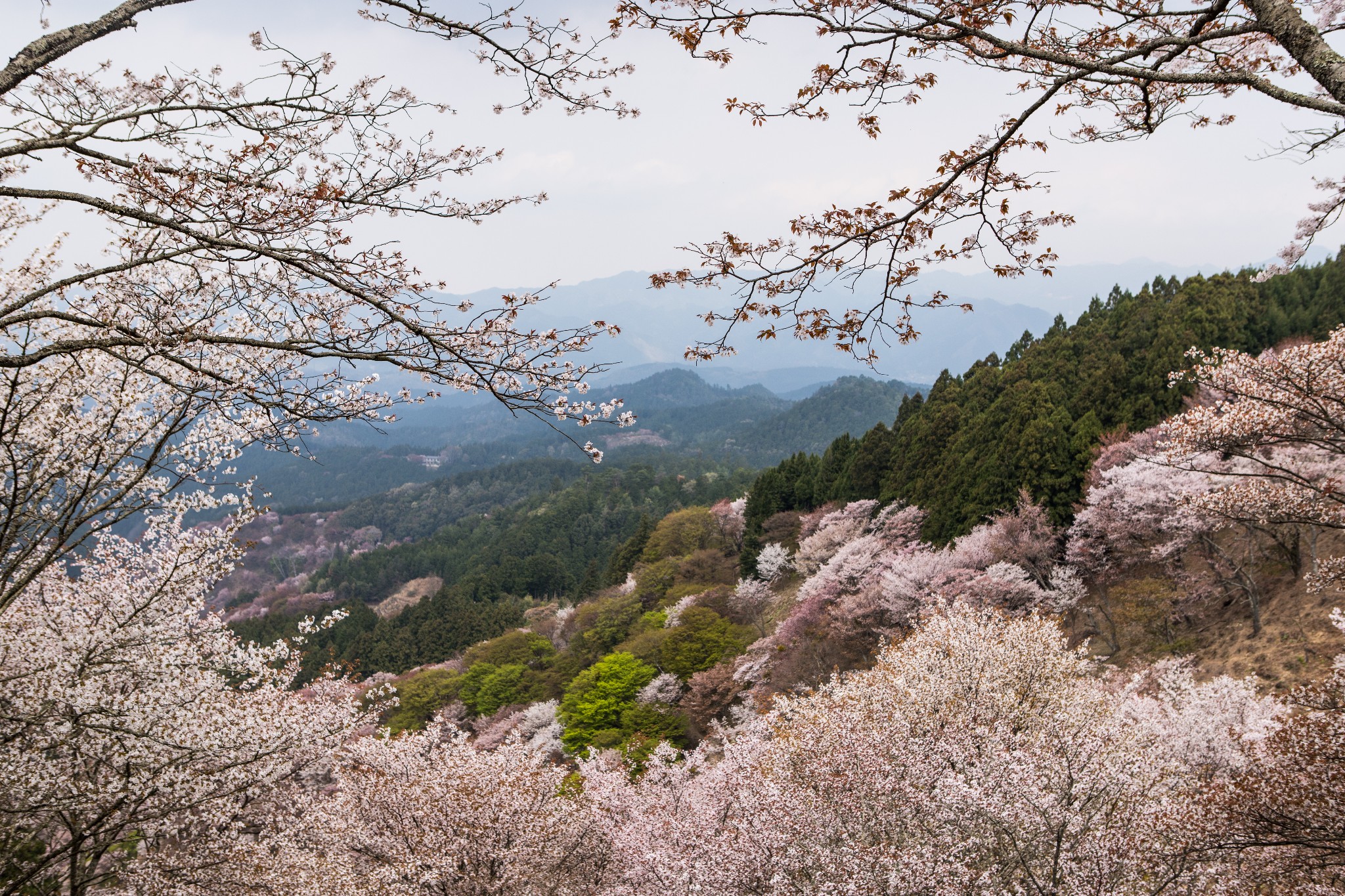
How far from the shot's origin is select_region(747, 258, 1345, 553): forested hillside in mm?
21516

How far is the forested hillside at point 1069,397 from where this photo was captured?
2152cm

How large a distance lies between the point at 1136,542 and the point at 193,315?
21.4m

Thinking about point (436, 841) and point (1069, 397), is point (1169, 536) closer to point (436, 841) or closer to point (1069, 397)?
point (1069, 397)

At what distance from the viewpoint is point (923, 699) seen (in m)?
10.8

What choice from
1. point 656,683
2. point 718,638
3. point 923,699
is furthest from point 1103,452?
point 656,683

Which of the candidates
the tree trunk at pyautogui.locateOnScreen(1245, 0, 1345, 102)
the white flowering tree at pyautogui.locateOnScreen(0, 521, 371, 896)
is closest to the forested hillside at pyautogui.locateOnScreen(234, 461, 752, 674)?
the white flowering tree at pyautogui.locateOnScreen(0, 521, 371, 896)

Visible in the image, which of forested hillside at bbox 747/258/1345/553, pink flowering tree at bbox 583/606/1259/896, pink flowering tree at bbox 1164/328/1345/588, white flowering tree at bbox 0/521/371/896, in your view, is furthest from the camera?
forested hillside at bbox 747/258/1345/553

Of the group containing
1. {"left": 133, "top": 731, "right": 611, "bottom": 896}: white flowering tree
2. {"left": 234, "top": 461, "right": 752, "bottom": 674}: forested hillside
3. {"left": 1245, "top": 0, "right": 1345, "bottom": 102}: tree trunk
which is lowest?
{"left": 234, "top": 461, "right": 752, "bottom": 674}: forested hillside

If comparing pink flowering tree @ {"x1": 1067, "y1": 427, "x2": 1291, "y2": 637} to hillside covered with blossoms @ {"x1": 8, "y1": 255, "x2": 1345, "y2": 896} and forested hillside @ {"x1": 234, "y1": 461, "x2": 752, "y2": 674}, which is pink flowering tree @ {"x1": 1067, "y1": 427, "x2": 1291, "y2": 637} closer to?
hillside covered with blossoms @ {"x1": 8, "y1": 255, "x2": 1345, "y2": 896}

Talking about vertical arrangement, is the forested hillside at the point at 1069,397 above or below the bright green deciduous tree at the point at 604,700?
above

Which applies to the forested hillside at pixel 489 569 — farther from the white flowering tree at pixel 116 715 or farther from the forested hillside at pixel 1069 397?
the white flowering tree at pixel 116 715

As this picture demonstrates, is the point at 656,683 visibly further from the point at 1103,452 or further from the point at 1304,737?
the point at 1304,737

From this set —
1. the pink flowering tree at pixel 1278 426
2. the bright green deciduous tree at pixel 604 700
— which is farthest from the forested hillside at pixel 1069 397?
the bright green deciduous tree at pixel 604 700

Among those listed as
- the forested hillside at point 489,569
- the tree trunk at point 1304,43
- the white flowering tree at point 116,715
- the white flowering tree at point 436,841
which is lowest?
the forested hillside at point 489,569
